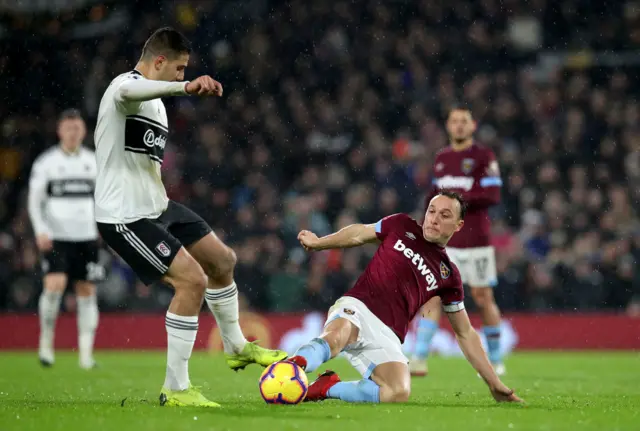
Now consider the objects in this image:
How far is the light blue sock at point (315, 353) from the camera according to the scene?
6.29m

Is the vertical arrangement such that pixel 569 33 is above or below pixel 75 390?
above

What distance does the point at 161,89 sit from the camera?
598cm

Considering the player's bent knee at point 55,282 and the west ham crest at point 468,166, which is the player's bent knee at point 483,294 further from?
the player's bent knee at point 55,282

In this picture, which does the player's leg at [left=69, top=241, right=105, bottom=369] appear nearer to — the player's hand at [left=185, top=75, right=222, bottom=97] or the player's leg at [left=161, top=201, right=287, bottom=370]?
the player's leg at [left=161, top=201, right=287, bottom=370]

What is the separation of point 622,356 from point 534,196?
331 centimetres

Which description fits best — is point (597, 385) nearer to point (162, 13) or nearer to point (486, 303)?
point (486, 303)

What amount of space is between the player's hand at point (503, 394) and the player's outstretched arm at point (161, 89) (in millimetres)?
2735

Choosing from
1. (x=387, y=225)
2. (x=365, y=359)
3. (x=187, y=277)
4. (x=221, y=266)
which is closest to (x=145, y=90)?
(x=187, y=277)

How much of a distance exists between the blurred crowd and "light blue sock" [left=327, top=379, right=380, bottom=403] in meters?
7.98

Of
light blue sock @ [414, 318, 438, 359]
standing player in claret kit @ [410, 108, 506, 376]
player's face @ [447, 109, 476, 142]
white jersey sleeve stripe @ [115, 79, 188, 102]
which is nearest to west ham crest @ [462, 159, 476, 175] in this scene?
standing player in claret kit @ [410, 108, 506, 376]

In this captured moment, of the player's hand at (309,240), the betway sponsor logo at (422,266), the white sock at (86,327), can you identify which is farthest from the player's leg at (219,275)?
the white sock at (86,327)

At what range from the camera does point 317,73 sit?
1931cm

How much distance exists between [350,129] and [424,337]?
8.23m

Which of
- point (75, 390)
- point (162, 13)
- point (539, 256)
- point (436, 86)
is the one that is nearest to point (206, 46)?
point (162, 13)
